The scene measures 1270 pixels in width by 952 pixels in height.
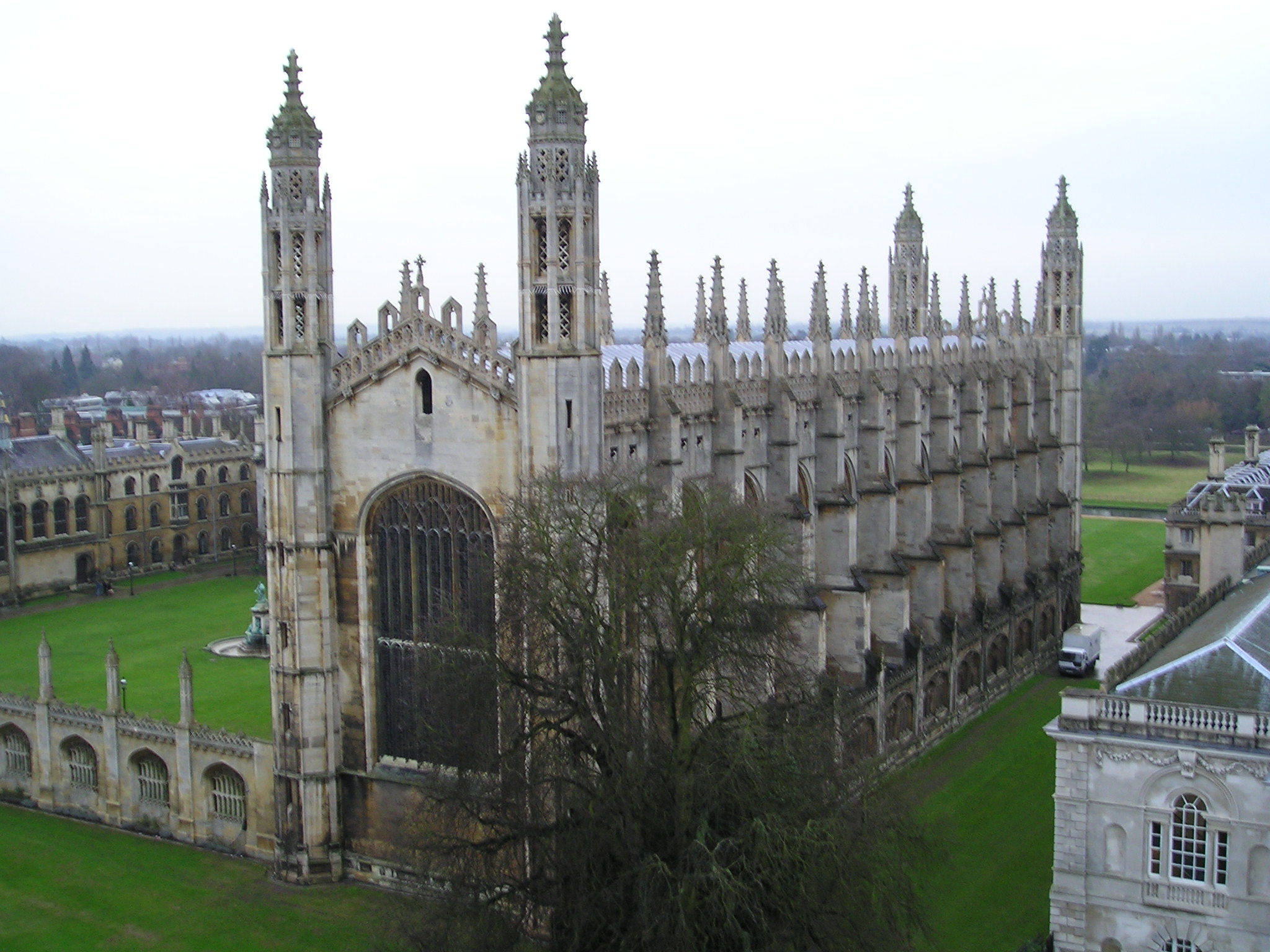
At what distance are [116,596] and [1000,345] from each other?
41961 mm

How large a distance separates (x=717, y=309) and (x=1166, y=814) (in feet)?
52.4

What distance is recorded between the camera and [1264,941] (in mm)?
22766

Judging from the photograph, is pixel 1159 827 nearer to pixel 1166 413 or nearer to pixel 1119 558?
pixel 1119 558

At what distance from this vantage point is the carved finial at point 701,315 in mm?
35584

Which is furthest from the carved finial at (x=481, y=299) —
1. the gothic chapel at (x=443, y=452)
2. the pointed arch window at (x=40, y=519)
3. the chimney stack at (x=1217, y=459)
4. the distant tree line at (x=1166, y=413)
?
the distant tree line at (x=1166, y=413)

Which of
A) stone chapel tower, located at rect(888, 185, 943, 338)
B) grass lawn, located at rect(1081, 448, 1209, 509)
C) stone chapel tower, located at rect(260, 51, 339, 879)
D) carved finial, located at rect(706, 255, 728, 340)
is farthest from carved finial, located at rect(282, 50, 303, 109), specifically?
grass lawn, located at rect(1081, 448, 1209, 509)

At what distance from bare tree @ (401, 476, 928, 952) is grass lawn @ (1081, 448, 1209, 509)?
232 ft

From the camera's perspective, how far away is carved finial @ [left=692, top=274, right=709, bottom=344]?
1401 inches

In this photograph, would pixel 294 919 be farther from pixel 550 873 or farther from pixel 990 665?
pixel 990 665

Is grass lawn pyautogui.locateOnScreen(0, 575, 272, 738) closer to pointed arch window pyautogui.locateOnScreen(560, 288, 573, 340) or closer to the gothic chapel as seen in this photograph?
the gothic chapel

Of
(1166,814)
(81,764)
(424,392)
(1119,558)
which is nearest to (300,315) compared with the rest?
(424,392)

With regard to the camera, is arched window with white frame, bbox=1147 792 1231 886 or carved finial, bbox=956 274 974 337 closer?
arched window with white frame, bbox=1147 792 1231 886

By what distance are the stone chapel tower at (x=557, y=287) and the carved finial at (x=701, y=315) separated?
31.5 ft

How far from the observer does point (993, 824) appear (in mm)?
31938
